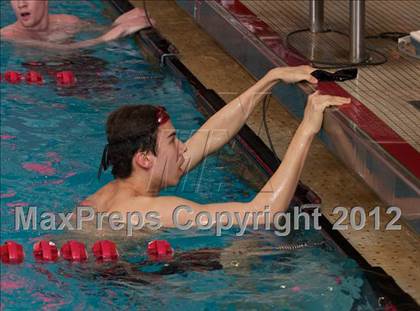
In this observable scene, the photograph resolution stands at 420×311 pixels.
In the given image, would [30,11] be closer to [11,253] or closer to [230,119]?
[230,119]

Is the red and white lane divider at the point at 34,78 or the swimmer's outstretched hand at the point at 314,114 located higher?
the swimmer's outstretched hand at the point at 314,114

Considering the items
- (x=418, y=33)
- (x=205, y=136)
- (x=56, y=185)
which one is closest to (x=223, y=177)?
(x=205, y=136)

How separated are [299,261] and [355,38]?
5.59 feet

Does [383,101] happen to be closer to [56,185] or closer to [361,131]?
[361,131]

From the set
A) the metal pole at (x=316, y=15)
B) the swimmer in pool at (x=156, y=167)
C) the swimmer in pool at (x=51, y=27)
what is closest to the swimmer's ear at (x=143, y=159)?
the swimmer in pool at (x=156, y=167)

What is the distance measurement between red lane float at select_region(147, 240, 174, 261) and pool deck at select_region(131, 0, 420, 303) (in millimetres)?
789

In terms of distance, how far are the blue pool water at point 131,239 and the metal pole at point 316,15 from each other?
2.53 feet

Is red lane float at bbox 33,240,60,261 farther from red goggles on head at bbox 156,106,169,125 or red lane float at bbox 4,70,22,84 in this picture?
red lane float at bbox 4,70,22,84

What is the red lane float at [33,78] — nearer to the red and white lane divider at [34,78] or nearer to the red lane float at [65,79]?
the red and white lane divider at [34,78]

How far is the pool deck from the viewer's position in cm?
453

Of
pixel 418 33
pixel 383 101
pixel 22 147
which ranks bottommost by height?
pixel 22 147

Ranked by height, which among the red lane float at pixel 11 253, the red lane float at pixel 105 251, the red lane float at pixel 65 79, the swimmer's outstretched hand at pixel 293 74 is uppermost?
the swimmer's outstretched hand at pixel 293 74

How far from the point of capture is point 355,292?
4121mm

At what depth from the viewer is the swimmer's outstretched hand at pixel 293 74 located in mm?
4859
